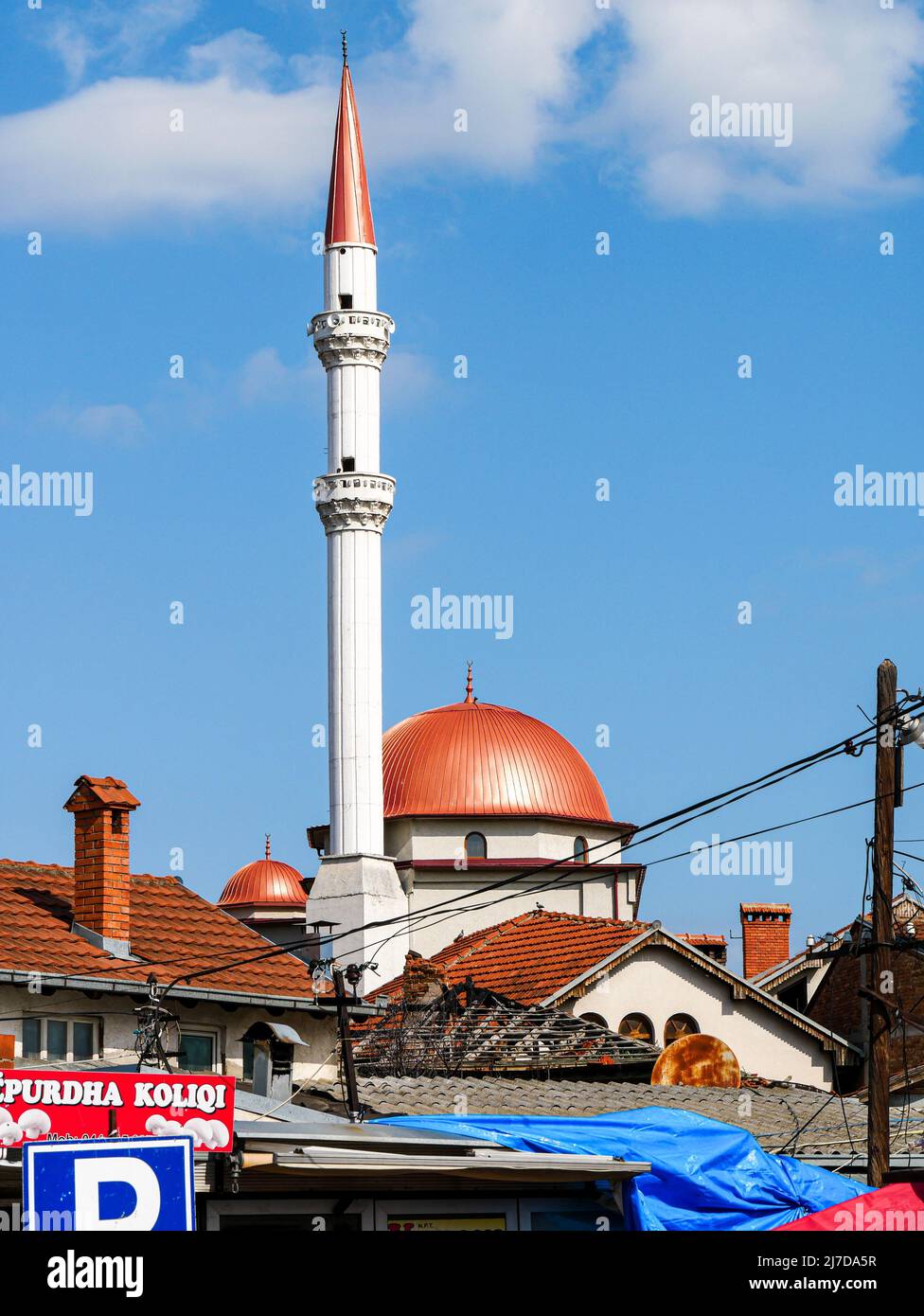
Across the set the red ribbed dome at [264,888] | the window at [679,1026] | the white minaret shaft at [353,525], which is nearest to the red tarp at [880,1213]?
the window at [679,1026]

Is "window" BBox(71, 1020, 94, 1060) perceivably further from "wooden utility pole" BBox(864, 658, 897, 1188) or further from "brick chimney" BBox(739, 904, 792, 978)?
"brick chimney" BBox(739, 904, 792, 978)

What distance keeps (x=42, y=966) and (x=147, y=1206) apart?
14.1 m

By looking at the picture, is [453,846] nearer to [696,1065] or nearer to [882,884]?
[696,1065]

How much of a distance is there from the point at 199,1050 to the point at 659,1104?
19.2ft

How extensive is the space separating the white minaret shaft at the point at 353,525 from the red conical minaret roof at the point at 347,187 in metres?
0.09

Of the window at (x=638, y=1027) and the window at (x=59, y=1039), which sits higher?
the window at (x=59, y=1039)

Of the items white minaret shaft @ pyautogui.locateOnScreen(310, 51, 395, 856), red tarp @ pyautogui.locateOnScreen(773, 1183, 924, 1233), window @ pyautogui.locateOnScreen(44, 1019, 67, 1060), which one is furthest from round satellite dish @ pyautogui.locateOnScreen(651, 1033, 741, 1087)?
white minaret shaft @ pyautogui.locateOnScreen(310, 51, 395, 856)

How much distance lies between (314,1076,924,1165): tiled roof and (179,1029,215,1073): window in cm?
144

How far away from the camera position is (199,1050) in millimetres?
25422

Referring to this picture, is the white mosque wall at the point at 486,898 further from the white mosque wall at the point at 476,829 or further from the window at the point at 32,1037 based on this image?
the window at the point at 32,1037

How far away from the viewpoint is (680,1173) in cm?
1636

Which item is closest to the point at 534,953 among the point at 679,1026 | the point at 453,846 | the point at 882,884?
the point at 679,1026

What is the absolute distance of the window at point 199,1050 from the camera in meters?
25.2
